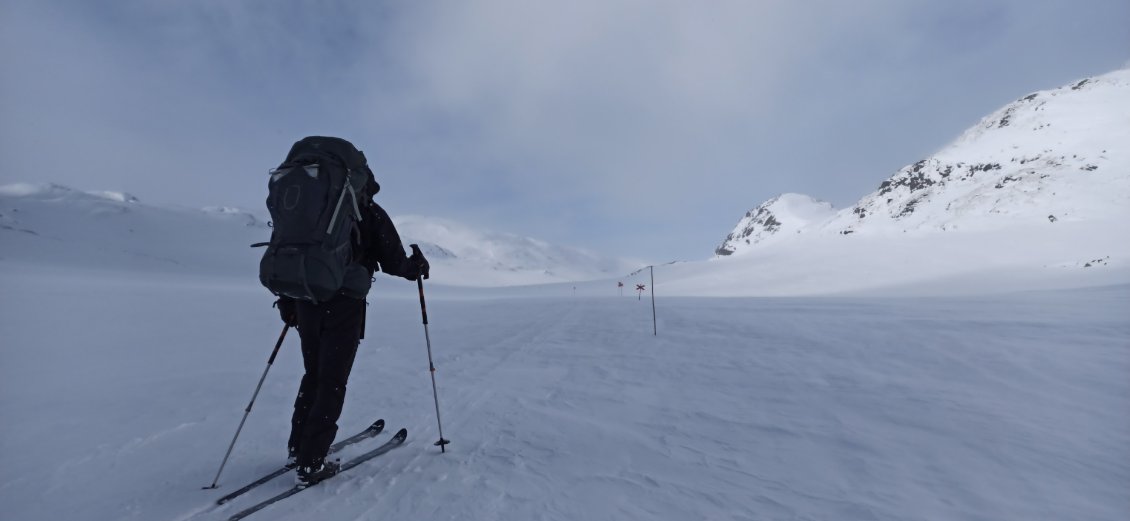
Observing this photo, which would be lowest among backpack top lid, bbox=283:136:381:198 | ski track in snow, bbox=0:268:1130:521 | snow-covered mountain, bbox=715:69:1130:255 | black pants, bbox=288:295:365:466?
ski track in snow, bbox=0:268:1130:521

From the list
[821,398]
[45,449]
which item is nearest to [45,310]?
[45,449]

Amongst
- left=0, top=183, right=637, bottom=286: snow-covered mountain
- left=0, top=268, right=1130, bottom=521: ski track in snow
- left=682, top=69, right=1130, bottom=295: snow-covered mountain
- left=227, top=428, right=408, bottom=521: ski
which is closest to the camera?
left=227, top=428, right=408, bottom=521: ski

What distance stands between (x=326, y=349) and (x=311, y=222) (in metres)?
0.93

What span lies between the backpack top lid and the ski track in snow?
2222 mm

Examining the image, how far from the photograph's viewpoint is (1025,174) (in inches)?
2606

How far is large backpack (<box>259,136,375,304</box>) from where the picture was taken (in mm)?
2842

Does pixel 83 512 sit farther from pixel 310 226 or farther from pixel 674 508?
pixel 674 508

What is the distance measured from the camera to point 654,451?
3.62 metres

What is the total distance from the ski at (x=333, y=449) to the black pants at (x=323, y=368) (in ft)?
0.63

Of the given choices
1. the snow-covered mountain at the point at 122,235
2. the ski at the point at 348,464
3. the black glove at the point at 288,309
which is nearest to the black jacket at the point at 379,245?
the black glove at the point at 288,309

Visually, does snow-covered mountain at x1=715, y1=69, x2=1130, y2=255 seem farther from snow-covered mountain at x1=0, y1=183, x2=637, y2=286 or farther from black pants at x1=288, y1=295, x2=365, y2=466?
snow-covered mountain at x1=0, y1=183, x2=637, y2=286

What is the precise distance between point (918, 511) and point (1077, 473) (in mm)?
1459

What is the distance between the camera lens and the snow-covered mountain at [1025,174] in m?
55.8

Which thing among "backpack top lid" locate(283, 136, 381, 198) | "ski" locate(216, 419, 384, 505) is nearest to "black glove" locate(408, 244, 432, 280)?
"backpack top lid" locate(283, 136, 381, 198)
